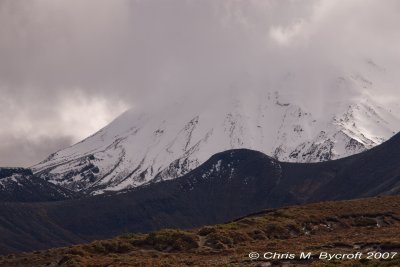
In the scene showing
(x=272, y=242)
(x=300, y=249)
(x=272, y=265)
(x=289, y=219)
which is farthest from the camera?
(x=289, y=219)

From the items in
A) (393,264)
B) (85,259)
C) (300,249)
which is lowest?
(393,264)

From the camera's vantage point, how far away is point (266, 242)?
8512 centimetres

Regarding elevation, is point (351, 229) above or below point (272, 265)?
above

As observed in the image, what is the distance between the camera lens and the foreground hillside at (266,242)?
6931 centimetres

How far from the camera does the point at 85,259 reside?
79250 mm

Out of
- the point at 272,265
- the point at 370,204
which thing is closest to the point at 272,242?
the point at 272,265

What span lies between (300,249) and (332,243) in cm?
459

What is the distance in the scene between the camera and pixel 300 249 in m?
71.3

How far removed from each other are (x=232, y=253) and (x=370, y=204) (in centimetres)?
4271

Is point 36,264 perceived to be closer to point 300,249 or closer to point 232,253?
point 232,253

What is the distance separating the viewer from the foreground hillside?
69312mm

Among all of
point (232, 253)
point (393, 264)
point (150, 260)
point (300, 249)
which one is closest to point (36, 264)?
point (150, 260)

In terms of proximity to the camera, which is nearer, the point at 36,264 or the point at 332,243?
the point at 332,243

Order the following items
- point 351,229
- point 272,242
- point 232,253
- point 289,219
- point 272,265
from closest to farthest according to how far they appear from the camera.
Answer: point 272,265 < point 232,253 < point 272,242 < point 351,229 < point 289,219
